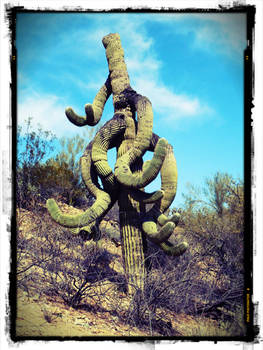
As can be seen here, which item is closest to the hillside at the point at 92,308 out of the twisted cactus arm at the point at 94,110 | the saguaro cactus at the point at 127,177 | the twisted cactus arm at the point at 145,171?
the saguaro cactus at the point at 127,177

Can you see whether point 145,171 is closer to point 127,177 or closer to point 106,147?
point 127,177

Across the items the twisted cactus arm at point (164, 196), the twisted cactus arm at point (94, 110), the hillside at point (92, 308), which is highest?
the twisted cactus arm at point (94, 110)

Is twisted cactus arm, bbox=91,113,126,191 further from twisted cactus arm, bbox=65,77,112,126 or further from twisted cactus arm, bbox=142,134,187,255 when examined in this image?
twisted cactus arm, bbox=142,134,187,255

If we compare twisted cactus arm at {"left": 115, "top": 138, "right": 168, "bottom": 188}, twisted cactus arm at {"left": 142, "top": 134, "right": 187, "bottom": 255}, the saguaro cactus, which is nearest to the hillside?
the saguaro cactus

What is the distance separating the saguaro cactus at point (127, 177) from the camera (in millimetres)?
5332

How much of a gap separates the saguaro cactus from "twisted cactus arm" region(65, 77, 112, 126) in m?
0.02

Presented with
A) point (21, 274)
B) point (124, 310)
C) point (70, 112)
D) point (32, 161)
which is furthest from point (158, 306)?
point (32, 161)

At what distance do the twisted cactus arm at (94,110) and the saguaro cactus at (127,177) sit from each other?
0.02 m

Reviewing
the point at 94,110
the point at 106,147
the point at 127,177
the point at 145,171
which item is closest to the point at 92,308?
the point at 127,177

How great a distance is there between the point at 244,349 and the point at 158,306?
63.2 inches

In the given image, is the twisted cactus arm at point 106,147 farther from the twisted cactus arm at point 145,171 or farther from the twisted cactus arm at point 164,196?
the twisted cactus arm at point 164,196

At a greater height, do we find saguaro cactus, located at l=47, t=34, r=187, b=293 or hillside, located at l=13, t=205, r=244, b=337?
saguaro cactus, located at l=47, t=34, r=187, b=293

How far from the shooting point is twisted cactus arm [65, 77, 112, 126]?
19.3ft

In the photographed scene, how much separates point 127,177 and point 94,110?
1723mm
